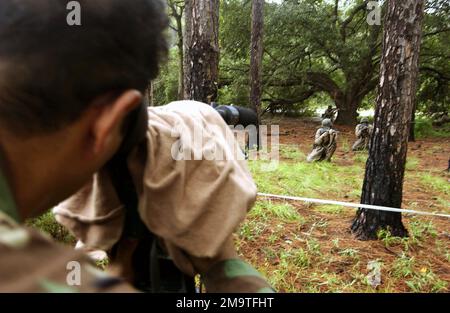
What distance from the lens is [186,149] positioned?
90 centimetres

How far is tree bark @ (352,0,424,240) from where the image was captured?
3.56 meters

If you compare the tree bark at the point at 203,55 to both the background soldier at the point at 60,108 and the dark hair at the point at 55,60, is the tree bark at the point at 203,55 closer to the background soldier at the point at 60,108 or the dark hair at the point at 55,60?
the background soldier at the point at 60,108

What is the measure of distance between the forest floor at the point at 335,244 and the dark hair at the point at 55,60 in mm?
2765

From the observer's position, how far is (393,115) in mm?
3646

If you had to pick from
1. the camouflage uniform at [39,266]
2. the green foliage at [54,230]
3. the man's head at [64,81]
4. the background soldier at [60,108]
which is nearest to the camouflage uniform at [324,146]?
the green foliage at [54,230]

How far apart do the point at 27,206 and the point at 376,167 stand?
144 inches

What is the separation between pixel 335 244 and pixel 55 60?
11.7 ft

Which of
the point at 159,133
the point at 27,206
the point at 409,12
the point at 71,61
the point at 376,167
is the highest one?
the point at 409,12

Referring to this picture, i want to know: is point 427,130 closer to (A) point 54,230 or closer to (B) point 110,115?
(A) point 54,230

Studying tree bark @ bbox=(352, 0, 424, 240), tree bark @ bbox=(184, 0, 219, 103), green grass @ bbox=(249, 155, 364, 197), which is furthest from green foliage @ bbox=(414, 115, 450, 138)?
tree bark @ bbox=(184, 0, 219, 103)

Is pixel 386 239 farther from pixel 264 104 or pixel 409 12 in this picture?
pixel 264 104

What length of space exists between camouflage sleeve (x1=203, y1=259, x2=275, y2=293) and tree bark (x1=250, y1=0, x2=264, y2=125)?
8796 millimetres
